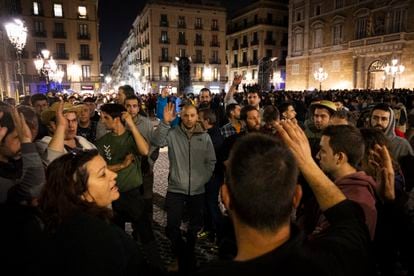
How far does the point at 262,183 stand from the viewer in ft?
3.83

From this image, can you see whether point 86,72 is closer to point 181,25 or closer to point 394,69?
point 181,25

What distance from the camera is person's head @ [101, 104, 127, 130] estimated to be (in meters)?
3.65

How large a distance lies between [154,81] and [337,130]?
46991mm

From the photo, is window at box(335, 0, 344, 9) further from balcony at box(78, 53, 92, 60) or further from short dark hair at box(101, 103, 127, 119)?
short dark hair at box(101, 103, 127, 119)

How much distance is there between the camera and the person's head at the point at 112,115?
3650 millimetres

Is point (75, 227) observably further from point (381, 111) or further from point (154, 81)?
point (154, 81)

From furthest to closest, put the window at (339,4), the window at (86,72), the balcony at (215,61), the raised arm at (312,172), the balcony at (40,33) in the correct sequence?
the balcony at (215,61) → the window at (86,72) → the balcony at (40,33) → the window at (339,4) → the raised arm at (312,172)

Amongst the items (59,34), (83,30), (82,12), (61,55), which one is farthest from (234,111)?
(82,12)

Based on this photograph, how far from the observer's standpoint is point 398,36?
2928cm

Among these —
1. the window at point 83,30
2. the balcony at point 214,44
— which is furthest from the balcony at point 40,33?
the balcony at point 214,44

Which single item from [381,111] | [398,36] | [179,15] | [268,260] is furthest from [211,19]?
[268,260]

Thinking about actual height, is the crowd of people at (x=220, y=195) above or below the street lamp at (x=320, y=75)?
below

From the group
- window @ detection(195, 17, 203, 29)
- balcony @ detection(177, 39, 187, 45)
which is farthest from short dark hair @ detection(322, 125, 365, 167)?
window @ detection(195, 17, 203, 29)

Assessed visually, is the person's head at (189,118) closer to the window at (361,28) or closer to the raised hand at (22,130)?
the raised hand at (22,130)
